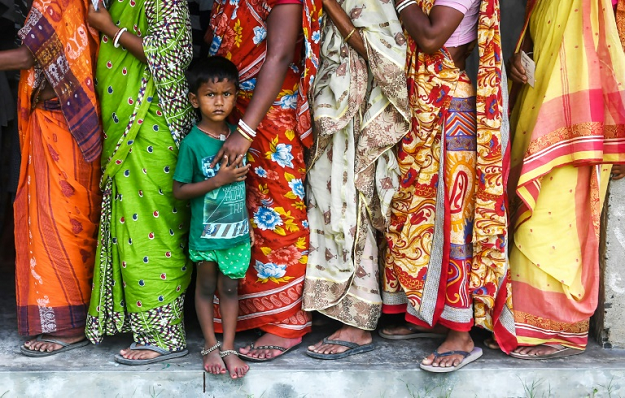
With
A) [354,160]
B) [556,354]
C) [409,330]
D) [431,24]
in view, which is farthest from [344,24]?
[556,354]

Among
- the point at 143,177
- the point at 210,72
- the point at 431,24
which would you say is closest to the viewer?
the point at 210,72

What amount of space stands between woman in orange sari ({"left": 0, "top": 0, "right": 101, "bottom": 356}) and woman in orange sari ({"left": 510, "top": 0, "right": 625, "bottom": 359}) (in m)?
2.05

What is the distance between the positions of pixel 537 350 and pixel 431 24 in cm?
166

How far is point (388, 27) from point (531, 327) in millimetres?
1599

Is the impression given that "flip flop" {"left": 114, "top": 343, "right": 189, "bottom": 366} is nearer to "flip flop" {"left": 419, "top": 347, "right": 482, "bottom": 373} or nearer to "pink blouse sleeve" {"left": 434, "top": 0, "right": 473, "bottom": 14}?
"flip flop" {"left": 419, "top": 347, "right": 482, "bottom": 373}

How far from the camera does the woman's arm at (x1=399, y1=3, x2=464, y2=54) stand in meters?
3.04

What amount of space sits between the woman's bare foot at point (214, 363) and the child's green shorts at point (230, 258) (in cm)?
38

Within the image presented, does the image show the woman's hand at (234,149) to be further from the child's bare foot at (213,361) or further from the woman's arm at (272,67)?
the child's bare foot at (213,361)

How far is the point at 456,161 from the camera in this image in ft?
10.6

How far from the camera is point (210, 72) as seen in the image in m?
2.96

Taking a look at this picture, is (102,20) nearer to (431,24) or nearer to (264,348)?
(431,24)

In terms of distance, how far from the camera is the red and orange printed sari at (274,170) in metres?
3.17

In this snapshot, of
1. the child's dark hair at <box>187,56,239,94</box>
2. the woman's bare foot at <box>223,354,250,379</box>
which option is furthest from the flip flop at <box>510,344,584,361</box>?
the child's dark hair at <box>187,56,239,94</box>

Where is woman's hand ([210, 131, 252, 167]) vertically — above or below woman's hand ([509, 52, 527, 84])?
below
